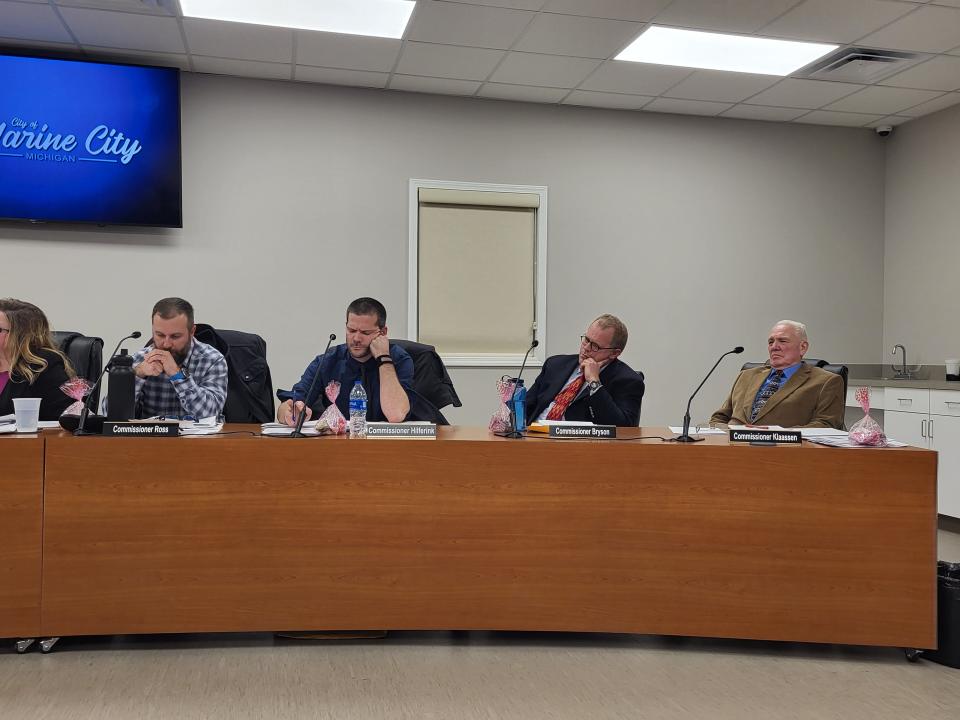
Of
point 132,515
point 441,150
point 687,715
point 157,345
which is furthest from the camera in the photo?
point 441,150

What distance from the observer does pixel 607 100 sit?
16.8 ft

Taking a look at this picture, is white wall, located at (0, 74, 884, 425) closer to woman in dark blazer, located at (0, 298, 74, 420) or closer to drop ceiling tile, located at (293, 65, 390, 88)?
drop ceiling tile, located at (293, 65, 390, 88)

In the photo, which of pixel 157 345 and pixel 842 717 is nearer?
pixel 842 717

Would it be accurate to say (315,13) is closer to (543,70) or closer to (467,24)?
(467,24)

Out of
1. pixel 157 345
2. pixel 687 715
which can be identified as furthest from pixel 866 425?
pixel 157 345

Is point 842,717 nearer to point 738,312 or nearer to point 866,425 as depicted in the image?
point 866,425

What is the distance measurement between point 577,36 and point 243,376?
229 cm

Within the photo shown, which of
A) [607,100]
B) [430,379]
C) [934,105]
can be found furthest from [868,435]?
[934,105]

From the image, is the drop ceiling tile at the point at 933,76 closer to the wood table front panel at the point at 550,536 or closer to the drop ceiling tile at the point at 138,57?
the wood table front panel at the point at 550,536

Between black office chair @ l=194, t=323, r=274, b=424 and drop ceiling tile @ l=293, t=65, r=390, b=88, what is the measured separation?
70.6 inches

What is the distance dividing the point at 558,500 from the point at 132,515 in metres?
1.25

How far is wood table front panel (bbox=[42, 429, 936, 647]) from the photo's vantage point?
2477 millimetres

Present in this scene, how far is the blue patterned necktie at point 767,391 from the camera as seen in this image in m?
3.62

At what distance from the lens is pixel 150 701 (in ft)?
6.99
